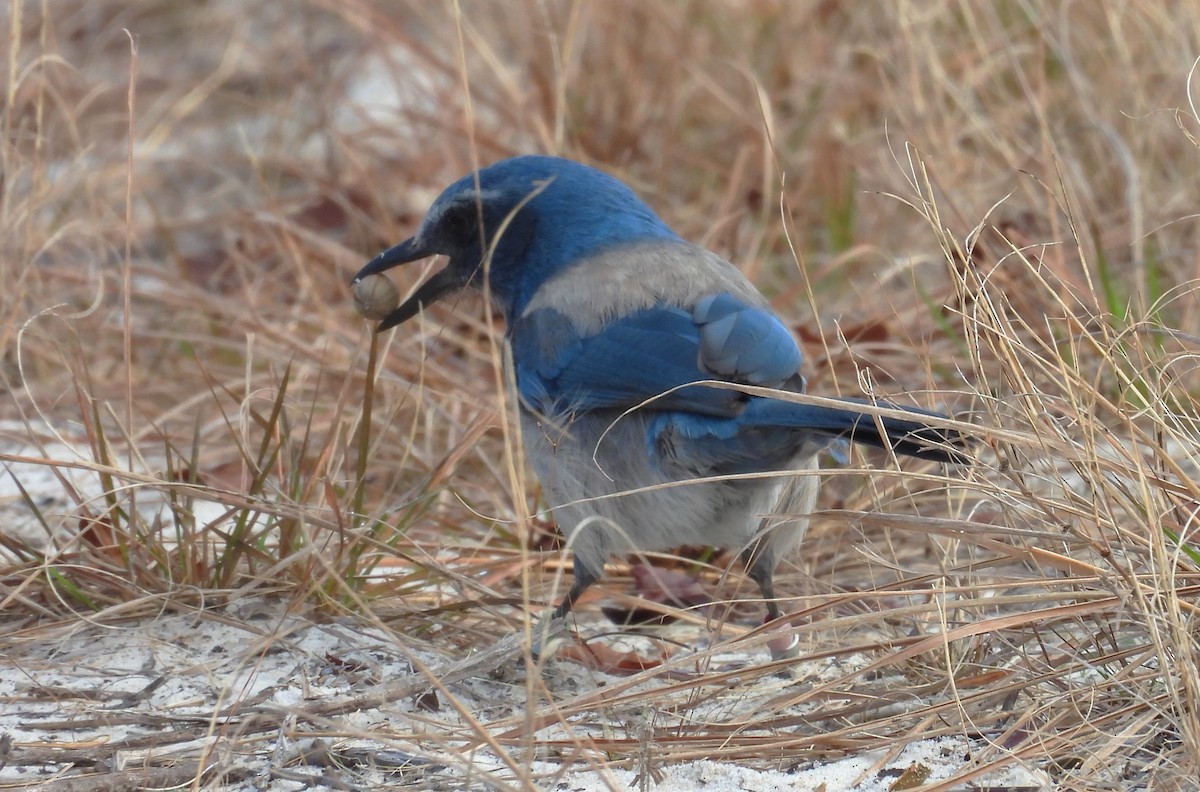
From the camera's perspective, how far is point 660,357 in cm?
294

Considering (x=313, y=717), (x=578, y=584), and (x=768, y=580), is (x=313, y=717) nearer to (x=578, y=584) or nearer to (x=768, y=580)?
(x=578, y=584)

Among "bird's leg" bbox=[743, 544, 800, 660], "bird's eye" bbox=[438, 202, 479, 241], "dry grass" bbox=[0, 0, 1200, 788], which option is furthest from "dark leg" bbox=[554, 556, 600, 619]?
"bird's eye" bbox=[438, 202, 479, 241]

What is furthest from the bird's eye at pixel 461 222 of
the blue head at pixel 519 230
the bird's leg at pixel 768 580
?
the bird's leg at pixel 768 580

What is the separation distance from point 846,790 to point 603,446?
3.40 ft

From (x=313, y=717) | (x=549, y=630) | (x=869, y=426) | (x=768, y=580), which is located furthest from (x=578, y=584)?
(x=313, y=717)

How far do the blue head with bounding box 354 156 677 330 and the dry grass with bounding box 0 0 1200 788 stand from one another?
19cm

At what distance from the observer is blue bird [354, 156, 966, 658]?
281 centimetres

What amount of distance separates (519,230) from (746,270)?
1207 millimetres

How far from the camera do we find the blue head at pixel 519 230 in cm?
350

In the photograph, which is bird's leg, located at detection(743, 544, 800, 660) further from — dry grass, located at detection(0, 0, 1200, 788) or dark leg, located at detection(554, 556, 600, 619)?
dark leg, located at detection(554, 556, 600, 619)

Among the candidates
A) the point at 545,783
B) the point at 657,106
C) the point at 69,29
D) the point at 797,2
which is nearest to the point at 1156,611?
the point at 545,783

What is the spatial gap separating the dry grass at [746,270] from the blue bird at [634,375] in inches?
5.9

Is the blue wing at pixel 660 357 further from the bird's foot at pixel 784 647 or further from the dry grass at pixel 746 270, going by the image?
the bird's foot at pixel 784 647

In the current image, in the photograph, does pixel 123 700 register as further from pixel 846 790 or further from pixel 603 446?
pixel 846 790
